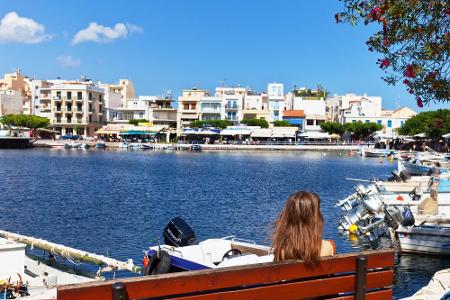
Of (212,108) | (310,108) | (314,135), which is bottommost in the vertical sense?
(314,135)

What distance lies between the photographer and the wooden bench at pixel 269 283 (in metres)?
4.24

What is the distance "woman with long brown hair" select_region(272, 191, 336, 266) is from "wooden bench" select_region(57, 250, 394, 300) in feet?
0.42

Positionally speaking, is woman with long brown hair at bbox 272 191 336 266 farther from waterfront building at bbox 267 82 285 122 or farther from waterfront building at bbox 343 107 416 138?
waterfront building at bbox 267 82 285 122

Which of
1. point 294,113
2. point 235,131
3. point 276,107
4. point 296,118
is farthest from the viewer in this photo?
point 276,107

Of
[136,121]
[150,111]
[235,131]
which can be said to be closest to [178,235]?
[235,131]

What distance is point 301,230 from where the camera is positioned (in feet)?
17.0

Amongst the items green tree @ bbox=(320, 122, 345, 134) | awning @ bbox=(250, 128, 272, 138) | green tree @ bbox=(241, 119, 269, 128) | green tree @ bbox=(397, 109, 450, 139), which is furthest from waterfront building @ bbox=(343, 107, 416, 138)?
awning @ bbox=(250, 128, 272, 138)

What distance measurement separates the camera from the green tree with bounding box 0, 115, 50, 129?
126812 millimetres

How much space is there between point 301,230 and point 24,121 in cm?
12944

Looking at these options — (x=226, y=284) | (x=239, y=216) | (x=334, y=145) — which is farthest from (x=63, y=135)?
(x=226, y=284)

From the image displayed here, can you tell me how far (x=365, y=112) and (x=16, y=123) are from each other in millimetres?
77704

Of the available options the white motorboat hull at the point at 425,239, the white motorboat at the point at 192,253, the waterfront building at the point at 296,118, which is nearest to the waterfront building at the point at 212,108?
the waterfront building at the point at 296,118

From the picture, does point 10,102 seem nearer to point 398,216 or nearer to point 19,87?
point 19,87

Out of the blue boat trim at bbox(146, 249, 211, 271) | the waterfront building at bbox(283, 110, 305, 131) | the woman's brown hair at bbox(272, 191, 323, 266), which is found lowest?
the blue boat trim at bbox(146, 249, 211, 271)
